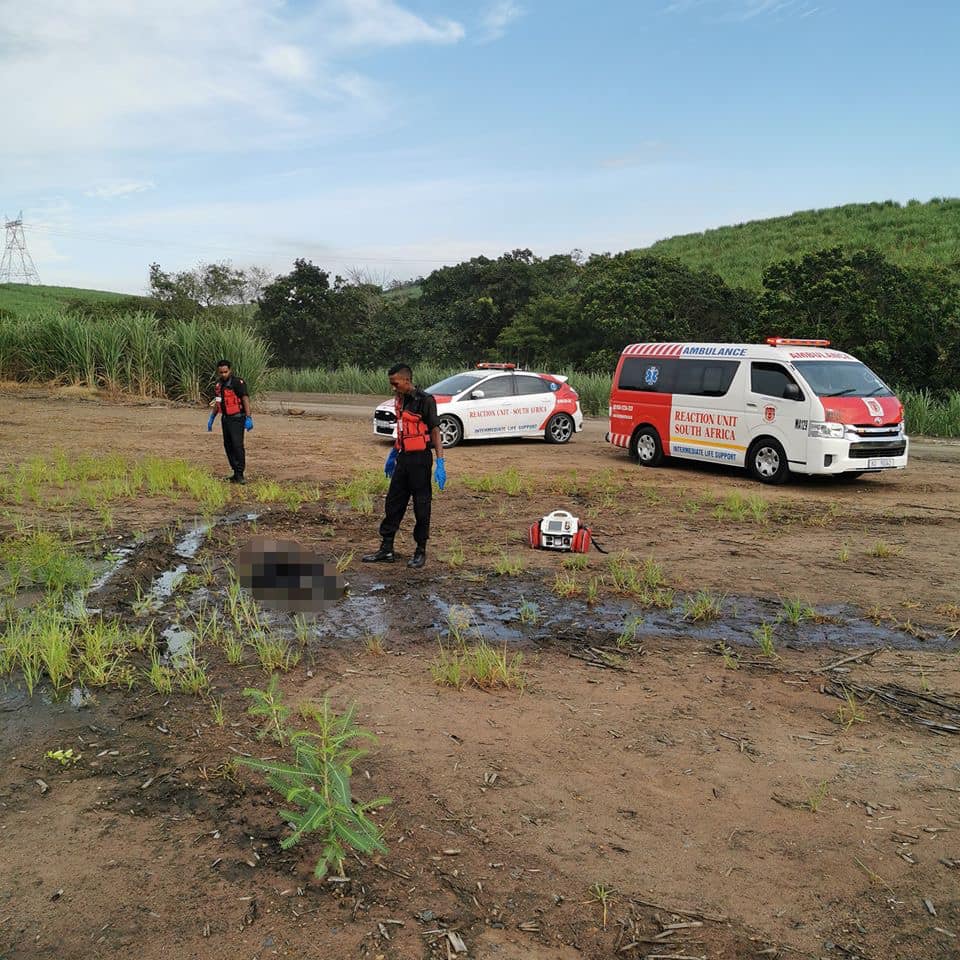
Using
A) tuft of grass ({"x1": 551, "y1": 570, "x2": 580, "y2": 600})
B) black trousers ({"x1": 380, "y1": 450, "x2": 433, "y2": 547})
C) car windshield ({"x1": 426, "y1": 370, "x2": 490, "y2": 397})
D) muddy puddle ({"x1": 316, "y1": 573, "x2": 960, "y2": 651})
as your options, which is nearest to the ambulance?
car windshield ({"x1": 426, "y1": 370, "x2": 490, "y2": 397})

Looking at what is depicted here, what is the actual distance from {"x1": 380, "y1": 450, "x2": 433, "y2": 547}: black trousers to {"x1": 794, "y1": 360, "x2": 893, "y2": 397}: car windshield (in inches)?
278

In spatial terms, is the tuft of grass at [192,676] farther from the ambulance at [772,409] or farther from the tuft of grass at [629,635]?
the ambulance at [772,409]

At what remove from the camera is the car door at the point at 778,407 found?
13508mm

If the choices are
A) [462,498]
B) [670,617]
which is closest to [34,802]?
[670,617]

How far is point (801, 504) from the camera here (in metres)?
12.4

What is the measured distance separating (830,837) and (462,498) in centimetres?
891

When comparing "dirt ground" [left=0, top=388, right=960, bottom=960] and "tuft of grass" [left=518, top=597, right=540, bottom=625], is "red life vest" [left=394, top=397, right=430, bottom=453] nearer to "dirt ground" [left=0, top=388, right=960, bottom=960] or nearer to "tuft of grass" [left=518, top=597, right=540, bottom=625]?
"dirt ground" [left=0, top=388, right=960, bottom=960]

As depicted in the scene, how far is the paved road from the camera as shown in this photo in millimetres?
19703

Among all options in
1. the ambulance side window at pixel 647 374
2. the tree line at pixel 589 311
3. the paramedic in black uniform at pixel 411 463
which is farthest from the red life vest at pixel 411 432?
the tree line at pixel 589 311

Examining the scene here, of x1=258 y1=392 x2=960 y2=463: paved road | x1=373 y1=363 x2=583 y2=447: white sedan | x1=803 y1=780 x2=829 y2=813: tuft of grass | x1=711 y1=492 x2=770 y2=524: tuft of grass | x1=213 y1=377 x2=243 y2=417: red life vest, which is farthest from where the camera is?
x1=258 y1=392 x2=960 y2=463: paved road

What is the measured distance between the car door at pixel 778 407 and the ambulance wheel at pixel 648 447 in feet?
6.83


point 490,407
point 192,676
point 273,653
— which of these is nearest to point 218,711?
point 192,676

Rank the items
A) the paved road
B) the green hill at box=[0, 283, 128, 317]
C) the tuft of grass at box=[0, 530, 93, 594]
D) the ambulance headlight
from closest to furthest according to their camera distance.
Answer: the tuft of grass at box=[0, 530, 93, 594] < the ambulance headlight < the paved road < the green hill at box=[0, 283, 128, 317]

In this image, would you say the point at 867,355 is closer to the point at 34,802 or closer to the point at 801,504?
the point at 801,504
